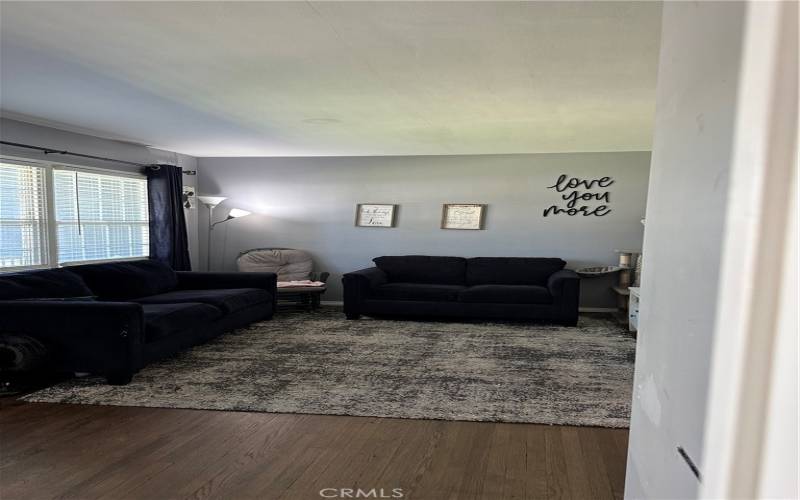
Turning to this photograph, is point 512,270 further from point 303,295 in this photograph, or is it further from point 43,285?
point 43,285

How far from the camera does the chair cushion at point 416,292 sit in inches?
219

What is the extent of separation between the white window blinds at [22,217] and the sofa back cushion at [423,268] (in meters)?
3.50

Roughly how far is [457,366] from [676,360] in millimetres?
3361

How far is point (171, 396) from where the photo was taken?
3.25 m

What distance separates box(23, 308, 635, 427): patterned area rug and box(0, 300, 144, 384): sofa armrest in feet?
0.50

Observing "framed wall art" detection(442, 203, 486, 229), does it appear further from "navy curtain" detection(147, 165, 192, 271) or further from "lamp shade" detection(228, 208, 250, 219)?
"navy curtain" detection(147, 165, 192, 271)

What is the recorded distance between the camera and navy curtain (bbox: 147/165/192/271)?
5.86 metres

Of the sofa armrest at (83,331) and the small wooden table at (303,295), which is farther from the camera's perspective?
the small wooden table at (303,295)

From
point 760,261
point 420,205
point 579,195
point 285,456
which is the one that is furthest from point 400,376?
point 579,195

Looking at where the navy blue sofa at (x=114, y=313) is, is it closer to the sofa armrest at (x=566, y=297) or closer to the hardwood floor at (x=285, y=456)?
the hardwood floor at (x=285, y=456)

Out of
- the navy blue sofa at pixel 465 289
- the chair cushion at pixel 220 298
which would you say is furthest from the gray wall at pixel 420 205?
the chair cushion at pixel 220 298

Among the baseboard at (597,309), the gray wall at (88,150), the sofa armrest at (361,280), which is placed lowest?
the baseboard at (597,309)

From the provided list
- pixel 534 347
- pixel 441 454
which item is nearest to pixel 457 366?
pixel 534 347

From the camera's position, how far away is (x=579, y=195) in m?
6.13
